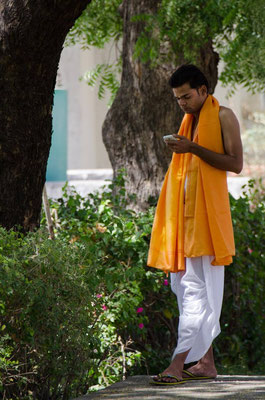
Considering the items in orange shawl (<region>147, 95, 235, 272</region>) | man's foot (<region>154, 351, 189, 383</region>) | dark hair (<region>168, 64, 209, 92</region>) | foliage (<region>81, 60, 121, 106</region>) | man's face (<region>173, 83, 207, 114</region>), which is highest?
foliage (<region>81, 60, 121, 106</region>)

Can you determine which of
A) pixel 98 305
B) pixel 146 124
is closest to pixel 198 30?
→ pixel 146 124

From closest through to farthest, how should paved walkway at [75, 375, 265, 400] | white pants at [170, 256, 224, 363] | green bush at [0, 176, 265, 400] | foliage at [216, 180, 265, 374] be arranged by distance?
1. green bush at [0, 176, 265, 400]
2. paved walkway at [75, 375, 265, 400]
3. white pants at [170, 256, 224, 363]
4. foliage at [216, 180, 265, 374]

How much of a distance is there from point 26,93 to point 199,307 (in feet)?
5.04

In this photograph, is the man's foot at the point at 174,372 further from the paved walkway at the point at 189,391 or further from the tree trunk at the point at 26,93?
the tree trunk at the point at 26,93

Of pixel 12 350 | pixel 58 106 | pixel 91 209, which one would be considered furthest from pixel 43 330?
pixel 58 106

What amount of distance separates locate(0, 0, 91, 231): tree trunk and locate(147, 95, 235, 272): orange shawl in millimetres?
755

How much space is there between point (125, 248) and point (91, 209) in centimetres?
64

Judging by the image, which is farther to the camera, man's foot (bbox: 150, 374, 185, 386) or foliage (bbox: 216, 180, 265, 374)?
foliage (bbox: 216, 180, 265, 374)

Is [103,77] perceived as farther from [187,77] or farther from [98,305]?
[98,305]

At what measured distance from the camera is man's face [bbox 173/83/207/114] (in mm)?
5000

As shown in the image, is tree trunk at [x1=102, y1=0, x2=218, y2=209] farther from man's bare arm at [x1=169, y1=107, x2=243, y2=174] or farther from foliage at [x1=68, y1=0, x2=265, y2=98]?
man's bare arm at [x1=169, y1=107, x2=243, y2=174]

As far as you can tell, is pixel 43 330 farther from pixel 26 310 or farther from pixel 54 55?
pixel 54 55

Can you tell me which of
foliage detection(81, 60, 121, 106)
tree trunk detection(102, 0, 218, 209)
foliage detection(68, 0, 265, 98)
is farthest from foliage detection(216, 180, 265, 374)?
foliage detection(81, 60, 121, 106)

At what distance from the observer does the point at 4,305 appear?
381cm
